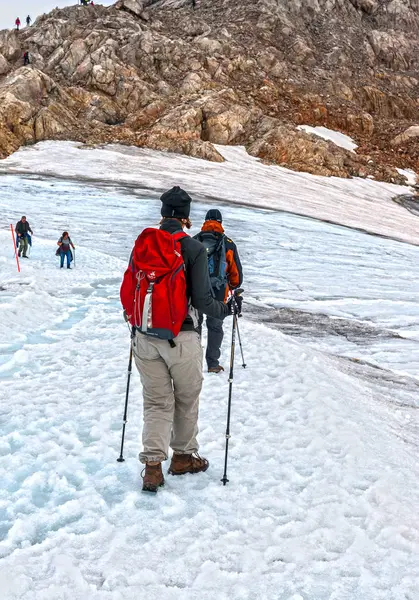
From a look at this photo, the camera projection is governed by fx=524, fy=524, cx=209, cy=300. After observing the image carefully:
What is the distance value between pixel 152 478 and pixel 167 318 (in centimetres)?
142

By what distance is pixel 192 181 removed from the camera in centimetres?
4347

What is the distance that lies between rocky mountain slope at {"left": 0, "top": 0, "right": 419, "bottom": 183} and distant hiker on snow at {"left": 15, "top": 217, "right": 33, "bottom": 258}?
30171mm

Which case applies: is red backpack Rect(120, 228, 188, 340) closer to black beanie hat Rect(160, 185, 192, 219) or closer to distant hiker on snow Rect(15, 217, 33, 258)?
black beanie hat Rect(160, 185, 192, 219)

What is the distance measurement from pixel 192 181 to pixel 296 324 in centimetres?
3130

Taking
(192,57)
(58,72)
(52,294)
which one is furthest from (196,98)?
(52,294)

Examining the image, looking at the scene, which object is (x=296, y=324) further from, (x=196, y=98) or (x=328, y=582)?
(x=196, y=98)

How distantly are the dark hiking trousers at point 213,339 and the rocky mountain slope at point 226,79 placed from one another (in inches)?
1759

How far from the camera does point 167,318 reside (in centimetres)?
401

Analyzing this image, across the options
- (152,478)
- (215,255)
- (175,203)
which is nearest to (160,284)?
(175,203)

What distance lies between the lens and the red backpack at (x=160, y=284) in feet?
13.1

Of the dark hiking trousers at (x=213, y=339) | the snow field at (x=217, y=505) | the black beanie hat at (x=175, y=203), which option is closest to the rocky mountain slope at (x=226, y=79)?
the dark hiking trousers at (x=213, y=339)

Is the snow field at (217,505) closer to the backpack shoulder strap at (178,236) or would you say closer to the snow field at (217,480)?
the snow field at (217,480)

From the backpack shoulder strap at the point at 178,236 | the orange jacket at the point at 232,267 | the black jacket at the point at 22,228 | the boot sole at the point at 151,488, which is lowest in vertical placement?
the boot sole at the point at 151,488

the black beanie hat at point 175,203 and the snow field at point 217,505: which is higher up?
the black beanie hat at point 175,203
